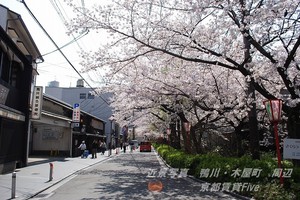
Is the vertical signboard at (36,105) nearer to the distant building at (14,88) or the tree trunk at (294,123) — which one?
the distant building at (14,88)

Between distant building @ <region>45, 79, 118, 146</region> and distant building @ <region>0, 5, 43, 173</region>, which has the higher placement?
Result: distant building @ <region>45, 79, 118, 146</region>

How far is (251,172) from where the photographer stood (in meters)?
11.5

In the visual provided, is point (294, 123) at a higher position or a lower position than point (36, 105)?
lower

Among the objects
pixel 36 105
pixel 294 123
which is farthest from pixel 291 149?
Answer: pixel 36 105

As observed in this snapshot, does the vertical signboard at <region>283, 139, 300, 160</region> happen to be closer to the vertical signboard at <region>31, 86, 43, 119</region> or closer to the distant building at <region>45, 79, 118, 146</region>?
the vertical signboard at <region>31, 86, 43, 119</region>

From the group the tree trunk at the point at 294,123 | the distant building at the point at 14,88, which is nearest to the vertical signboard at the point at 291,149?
the tree trunk at the point at 294,123

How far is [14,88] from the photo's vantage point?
19.4 metres

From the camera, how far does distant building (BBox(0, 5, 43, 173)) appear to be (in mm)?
16656

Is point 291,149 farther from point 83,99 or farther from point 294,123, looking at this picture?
point 83,99

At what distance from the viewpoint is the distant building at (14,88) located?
656 inches

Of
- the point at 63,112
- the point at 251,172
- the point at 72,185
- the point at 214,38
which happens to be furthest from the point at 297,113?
the point at 63,112

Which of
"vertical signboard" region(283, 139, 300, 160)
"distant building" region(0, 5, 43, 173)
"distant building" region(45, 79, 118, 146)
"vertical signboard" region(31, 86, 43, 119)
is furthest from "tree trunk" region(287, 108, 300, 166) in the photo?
"distant building" region(45, 79, 118, 146)

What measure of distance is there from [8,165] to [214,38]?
12.2 meters

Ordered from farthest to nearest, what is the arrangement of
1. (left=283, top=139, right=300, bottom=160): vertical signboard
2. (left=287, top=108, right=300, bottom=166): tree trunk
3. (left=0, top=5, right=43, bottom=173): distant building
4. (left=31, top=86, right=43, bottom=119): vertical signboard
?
(left=31, top=86, right=43, bottom=119): vertical signboard < (left=0, top=5, right=43, bottom=173): distant building < (left=287, top=108, right=300, bottom=166): tree trunk < (left=283, top=139, right=300, bottom=160): vertical signboard
